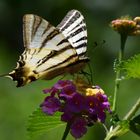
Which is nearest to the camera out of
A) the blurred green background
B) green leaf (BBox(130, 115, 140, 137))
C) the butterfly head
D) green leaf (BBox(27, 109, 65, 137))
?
green leaf (BBox(130, 115, 140, 137))

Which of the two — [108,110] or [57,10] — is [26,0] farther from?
[108,110]

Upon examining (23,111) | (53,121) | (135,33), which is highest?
(135,33)

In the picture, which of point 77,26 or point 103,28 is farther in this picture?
point 103,28

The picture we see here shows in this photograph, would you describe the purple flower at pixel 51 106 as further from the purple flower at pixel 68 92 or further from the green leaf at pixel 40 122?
the green leaf at pixel 40 122

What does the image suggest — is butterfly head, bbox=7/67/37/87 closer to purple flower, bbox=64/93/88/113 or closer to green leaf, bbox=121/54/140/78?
purple flower, bbox=64/93/88/113

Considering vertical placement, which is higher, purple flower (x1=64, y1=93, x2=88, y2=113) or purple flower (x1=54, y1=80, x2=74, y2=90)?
purple flower (x1=54, y1=80, x2=74, y2=90)

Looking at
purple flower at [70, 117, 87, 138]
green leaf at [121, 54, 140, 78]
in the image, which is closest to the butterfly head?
purple flower at [70, 117, 87, 138]

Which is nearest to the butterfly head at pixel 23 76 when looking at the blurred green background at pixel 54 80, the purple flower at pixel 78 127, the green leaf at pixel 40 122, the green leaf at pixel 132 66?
the green leaf at pixel 40 122

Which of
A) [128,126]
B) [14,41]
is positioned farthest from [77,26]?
[14,41]

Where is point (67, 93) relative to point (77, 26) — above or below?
below
